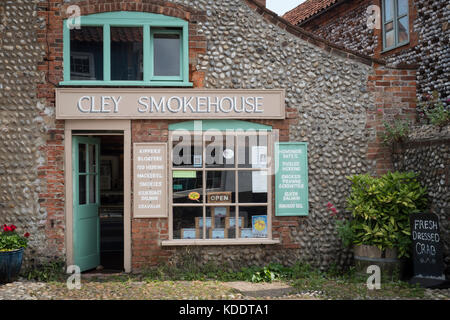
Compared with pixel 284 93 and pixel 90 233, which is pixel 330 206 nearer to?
pixel 284 93

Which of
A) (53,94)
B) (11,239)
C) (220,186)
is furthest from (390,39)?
(11,239)

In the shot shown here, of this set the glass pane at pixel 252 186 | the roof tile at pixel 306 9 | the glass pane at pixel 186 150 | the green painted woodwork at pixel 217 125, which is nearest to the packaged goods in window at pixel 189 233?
the glass pane at pixel 252 186

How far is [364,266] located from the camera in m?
7.14

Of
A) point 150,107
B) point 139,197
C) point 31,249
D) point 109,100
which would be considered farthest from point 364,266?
point 31,249

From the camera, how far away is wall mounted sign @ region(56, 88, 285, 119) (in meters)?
7.57

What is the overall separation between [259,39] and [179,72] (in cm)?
163

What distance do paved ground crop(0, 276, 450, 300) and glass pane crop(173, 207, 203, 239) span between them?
936mm

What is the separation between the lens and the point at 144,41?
25.4 feet

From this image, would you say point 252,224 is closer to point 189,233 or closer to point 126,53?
point 189,233

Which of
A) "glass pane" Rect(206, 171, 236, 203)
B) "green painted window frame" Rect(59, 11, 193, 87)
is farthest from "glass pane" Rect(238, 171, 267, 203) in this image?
"green painted window frame" Rect(59, 11, 193, 87)

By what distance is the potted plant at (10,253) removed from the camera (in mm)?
6742

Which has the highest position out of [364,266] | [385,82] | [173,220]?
[385,82]

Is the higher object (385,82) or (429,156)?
(385,82)

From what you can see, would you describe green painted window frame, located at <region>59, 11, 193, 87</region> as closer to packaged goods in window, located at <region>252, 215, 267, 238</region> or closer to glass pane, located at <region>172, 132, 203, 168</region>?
glass pane, located at <region>172, 132, 203, 168</region>
